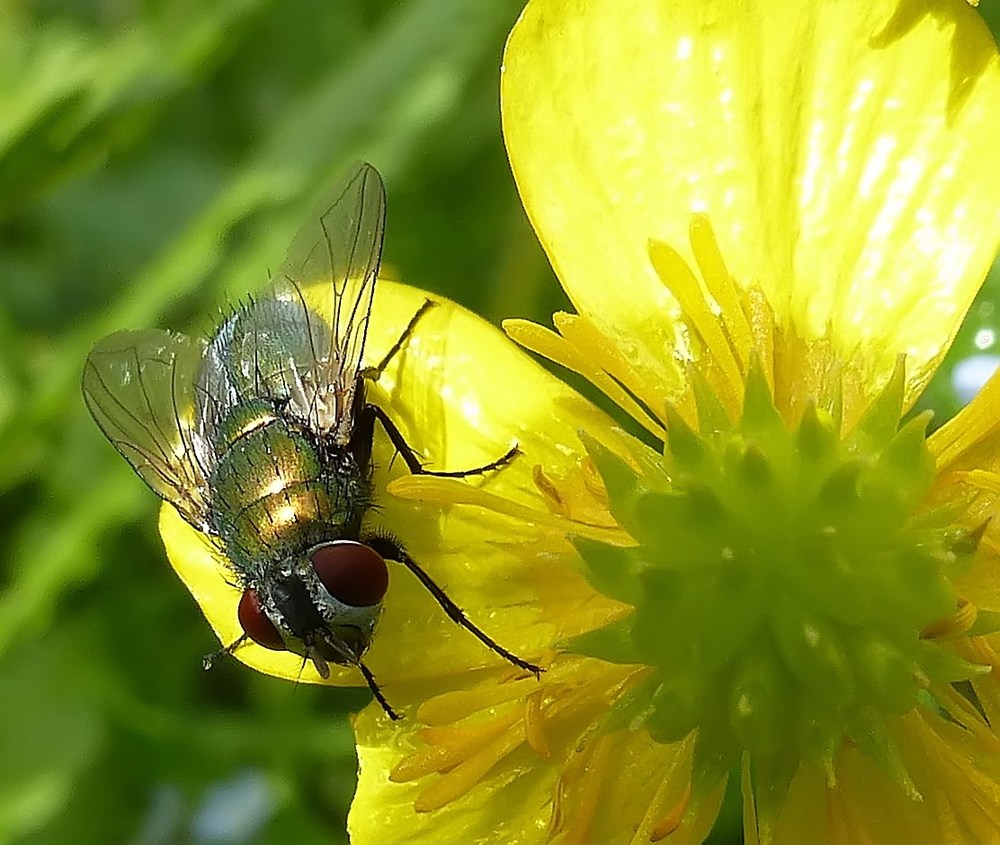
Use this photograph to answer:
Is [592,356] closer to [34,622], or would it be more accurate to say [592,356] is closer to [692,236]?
[692,236]

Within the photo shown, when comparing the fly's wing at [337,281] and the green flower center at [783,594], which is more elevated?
the fly's wing at [337,281]

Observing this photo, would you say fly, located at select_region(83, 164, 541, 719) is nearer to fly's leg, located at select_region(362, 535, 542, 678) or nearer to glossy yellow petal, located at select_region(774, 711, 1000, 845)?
fly's leg, located at select_region(362, 535, 542, 678)

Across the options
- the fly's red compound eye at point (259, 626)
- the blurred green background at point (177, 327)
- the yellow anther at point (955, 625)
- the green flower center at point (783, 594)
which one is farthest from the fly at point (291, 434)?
the blurred green background at point (177, 327)

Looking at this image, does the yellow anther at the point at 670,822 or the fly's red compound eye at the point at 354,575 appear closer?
the yellow anther at the point at 670,822

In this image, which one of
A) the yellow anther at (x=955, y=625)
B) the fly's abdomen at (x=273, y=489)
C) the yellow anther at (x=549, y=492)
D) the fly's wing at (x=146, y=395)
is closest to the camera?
the yellow anther at (x=955, y=625)

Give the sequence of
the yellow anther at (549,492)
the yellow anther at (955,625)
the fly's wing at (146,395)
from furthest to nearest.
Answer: the fly's wing at (146,395) → the yellow anther at (549,492) → the yellow anther at (955,625)

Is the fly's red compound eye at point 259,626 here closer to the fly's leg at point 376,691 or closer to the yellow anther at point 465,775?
the fly's leg at point 376,691

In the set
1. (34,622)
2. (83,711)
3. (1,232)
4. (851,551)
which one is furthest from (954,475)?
(1,232)
